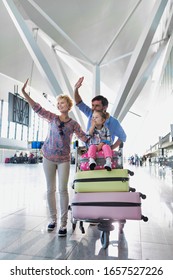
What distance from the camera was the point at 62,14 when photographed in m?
12.2

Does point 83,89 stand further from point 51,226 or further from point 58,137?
point 51,226

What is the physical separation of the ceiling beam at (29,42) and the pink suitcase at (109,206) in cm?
929

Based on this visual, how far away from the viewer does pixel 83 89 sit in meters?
29.5

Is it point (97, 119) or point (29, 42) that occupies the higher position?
point (29, 42)

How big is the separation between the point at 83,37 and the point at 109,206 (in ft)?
49.1

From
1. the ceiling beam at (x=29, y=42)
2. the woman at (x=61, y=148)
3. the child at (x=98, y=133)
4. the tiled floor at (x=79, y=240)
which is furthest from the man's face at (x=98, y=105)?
the ceiling beam at (x=29, y=42)

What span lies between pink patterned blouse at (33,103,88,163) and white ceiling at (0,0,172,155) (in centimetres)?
805

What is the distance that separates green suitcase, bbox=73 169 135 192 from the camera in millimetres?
2365

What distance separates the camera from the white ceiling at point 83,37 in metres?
10.2

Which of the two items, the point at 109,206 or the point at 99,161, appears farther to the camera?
the point at 99,161

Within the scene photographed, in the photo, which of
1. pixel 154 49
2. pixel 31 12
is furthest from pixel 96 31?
pixel 154 49

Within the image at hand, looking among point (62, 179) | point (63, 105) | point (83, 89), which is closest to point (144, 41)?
point (63, 105)

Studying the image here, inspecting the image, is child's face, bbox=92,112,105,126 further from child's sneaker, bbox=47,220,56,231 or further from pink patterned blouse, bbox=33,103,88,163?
child's sneaker, bbox=47,220,56,231

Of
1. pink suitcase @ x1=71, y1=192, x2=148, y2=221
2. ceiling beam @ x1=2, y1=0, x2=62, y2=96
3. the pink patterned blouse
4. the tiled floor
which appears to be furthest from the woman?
ceiling beam @ x1=2, y1=0, x2=62, y2=96
